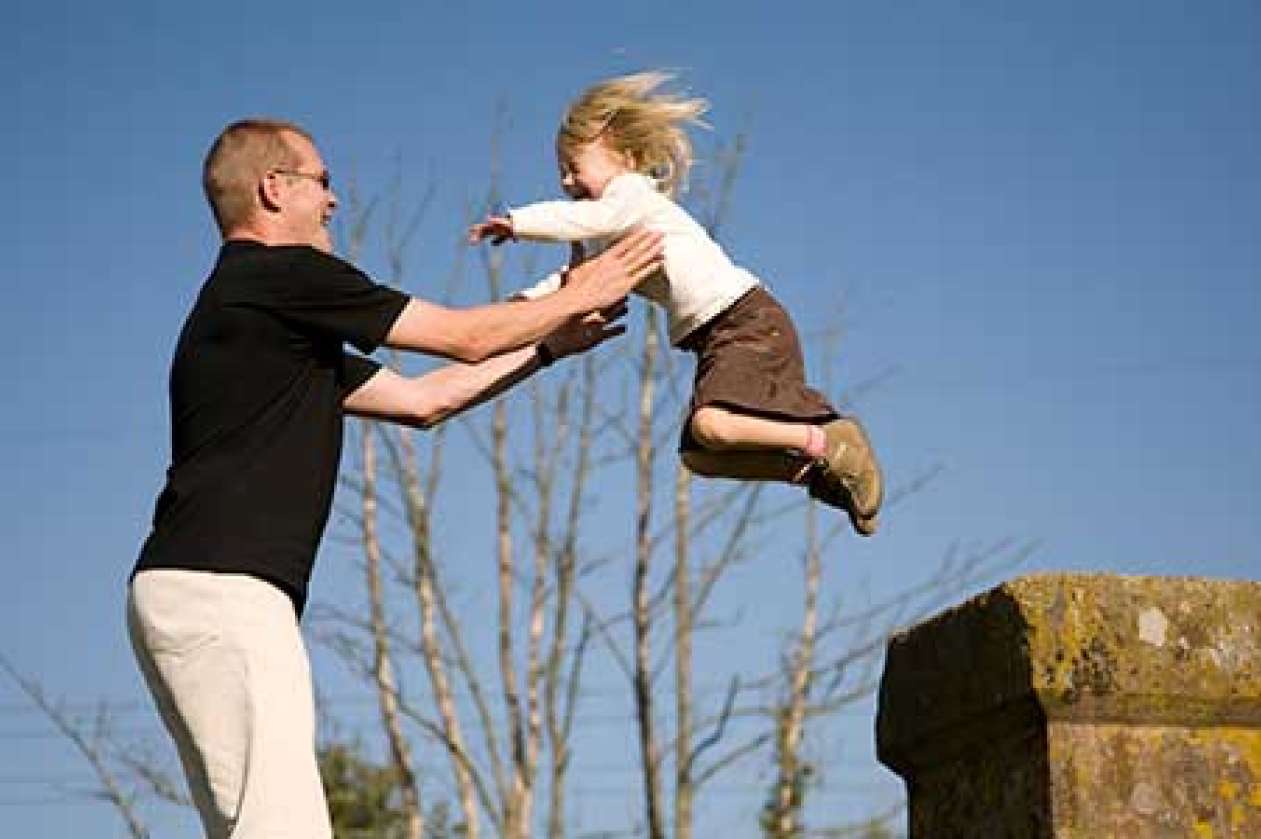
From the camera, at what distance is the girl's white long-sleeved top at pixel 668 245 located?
14.6 ft

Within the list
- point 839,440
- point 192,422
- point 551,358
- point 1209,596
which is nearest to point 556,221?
point 551,358

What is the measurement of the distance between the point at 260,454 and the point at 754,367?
1.48 meters

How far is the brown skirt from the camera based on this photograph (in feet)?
14.2

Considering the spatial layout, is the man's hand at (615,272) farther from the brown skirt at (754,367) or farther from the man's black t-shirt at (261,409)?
the man's black t-shirt at (261,409)

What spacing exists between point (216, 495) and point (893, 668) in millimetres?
1058

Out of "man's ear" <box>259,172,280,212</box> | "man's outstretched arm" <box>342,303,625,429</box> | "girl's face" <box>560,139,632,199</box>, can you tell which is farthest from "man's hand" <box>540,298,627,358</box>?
"man's ear" <box>259,172,280,212</box>

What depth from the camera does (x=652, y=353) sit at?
12.0 metres

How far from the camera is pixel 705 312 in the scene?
445 cm

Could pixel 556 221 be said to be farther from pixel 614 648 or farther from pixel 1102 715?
pixel 614 648

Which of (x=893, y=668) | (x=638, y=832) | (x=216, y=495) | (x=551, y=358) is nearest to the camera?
(x=893, y=668)

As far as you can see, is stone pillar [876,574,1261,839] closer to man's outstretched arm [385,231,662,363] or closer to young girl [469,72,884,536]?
man's outstretched arm [385,231,662,363]

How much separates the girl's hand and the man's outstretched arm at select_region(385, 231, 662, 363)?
0.39 meters

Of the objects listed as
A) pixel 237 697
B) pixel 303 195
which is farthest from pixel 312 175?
pixel 237 697

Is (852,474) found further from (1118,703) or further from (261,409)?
(1118,703)
